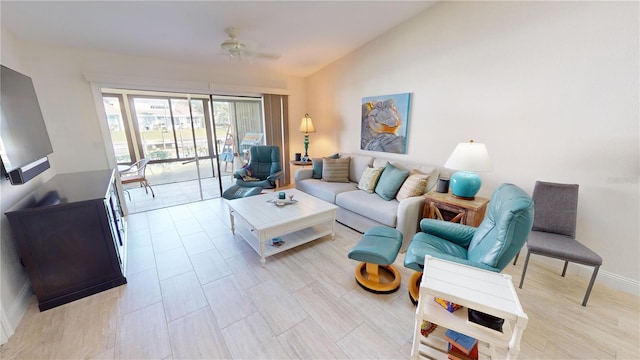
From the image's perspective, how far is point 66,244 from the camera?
1.79 metres

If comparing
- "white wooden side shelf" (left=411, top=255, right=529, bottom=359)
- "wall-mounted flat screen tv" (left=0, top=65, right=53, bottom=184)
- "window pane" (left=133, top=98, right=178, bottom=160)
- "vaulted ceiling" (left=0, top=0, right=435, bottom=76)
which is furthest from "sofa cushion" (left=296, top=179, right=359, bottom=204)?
"window pane" (left=133, top=98, right=178, bottom=160)

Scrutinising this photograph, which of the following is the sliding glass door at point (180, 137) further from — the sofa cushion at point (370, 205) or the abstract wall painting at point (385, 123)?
A: the sofa cushion at point (370, 205)

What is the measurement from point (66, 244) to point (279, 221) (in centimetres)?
165

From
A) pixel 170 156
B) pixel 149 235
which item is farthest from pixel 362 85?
pixel 170 156

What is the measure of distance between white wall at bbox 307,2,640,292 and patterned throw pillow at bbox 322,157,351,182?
1.15 meters

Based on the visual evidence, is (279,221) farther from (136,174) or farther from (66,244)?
(136,174)

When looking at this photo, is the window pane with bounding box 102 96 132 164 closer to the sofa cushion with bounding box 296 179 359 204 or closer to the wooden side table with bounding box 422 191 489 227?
the sofa cushion with bounding box 296 179 359 204

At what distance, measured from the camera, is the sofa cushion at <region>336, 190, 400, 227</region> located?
102 inches

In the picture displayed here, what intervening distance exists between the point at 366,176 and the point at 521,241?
209 centimetres

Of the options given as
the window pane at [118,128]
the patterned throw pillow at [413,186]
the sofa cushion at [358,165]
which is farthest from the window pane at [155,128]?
the patterned throw pillow at [413,186]

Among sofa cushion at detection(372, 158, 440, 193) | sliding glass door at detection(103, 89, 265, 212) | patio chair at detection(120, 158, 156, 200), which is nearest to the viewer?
sofa cushion at detection(372, 158, 440, 193)

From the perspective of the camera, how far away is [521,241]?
1372 millimetres

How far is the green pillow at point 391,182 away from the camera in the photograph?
9.62 ft

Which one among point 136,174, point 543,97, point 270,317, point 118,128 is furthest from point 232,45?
point 118,128
